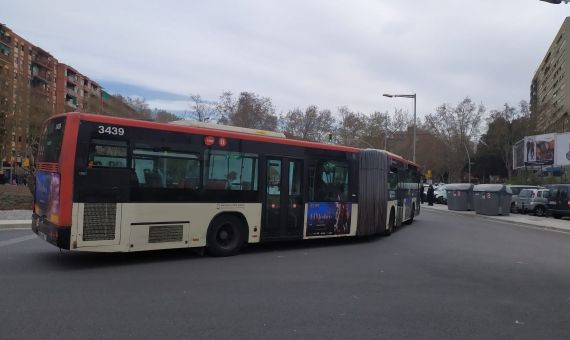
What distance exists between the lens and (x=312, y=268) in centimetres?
977

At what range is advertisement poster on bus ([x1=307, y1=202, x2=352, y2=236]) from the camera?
12.7 metres

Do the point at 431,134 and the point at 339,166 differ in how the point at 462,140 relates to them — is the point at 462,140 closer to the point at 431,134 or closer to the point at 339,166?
the point at 431,134

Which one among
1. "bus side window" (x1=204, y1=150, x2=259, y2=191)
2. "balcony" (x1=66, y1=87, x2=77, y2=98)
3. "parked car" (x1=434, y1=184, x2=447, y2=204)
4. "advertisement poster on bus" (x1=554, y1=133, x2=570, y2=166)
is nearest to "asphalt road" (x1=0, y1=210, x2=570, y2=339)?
"bus side window" (x1=204, y1=150, x2=259, y2=191)

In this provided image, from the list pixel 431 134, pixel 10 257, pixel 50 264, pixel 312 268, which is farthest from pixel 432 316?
pixel 431 134

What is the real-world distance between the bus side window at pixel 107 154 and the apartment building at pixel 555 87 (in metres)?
70.5

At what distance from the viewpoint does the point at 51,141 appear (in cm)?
961

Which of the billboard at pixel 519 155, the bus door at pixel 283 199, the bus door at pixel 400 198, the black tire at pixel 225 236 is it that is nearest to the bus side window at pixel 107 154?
the black tire at pixel 225 236

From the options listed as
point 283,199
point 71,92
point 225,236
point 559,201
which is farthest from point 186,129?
point 71,92

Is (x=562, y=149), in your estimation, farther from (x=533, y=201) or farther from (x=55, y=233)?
(x=55, y=233)

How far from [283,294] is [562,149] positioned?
146ft

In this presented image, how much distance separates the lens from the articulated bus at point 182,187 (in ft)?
29.8

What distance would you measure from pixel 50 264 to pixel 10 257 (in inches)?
48.4

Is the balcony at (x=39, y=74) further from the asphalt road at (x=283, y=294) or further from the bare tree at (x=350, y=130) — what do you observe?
the asphalt road at (x=283, y=294)

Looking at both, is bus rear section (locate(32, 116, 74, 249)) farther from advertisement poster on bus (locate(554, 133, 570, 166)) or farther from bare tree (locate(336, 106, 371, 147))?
bare tree (locate(336, 106, 371, 147))
